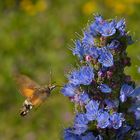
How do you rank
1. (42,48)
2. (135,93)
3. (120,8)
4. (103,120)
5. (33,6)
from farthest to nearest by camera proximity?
(33,6) → (120,8) → (42,48) → (135,93) → (103,120)

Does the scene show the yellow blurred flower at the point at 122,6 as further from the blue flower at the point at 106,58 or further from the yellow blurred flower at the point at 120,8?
the blue flower at the point at 106,58

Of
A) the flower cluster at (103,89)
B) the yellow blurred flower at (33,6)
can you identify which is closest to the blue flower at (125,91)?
the flower cluster at (103,89)

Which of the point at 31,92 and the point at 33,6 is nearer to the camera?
the point at 31,92

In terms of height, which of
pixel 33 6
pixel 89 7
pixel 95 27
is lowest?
pixel 95 27

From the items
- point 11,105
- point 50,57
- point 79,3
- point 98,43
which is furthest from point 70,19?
point 98,43

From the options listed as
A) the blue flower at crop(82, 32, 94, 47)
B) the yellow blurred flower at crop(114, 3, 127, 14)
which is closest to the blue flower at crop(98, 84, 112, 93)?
the blue flower at crop(82, 32, 94, 47)

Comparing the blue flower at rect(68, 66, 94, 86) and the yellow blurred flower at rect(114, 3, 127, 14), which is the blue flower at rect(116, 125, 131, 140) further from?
the yellow blurred flower at rect(114, 3, 127, 14)

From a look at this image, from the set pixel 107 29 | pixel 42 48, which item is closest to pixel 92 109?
A: pixel 107 29

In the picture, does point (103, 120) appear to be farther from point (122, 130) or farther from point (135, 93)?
point (135, 93)
